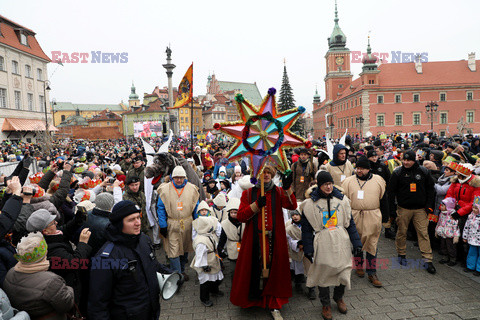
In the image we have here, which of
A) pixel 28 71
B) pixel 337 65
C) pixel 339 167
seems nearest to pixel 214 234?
pixel 339 167

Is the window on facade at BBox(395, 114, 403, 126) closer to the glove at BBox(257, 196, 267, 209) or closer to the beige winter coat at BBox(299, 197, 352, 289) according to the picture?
the beige winter coat at BBox(299, 197, 352, 289)

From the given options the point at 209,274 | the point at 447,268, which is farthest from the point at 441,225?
the point at 209,274

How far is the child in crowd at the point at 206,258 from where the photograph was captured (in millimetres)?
4410

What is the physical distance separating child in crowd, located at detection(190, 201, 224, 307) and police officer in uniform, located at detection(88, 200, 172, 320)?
1664 millimetres

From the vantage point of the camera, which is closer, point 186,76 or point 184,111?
point 186,76

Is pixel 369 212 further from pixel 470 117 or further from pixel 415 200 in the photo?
pixel 470 117

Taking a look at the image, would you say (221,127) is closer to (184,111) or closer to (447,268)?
(447,268)

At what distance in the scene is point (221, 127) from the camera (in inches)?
141

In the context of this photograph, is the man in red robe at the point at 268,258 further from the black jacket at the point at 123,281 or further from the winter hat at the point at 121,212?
the winter hat at the point at 121,212

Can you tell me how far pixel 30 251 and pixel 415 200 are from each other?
5.54 meters

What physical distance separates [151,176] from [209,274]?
7.34 ft

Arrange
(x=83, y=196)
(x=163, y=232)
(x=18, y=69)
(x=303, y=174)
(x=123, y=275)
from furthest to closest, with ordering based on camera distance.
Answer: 1. (x=18, y=69)
2. (x=303, y=174)
3. (x=163, y=232)
4. (x=83, y=196)
5. (x=123, y=275)

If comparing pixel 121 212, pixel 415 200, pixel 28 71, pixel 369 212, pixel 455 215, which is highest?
pixel 28 71

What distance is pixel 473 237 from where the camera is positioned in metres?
4.93
